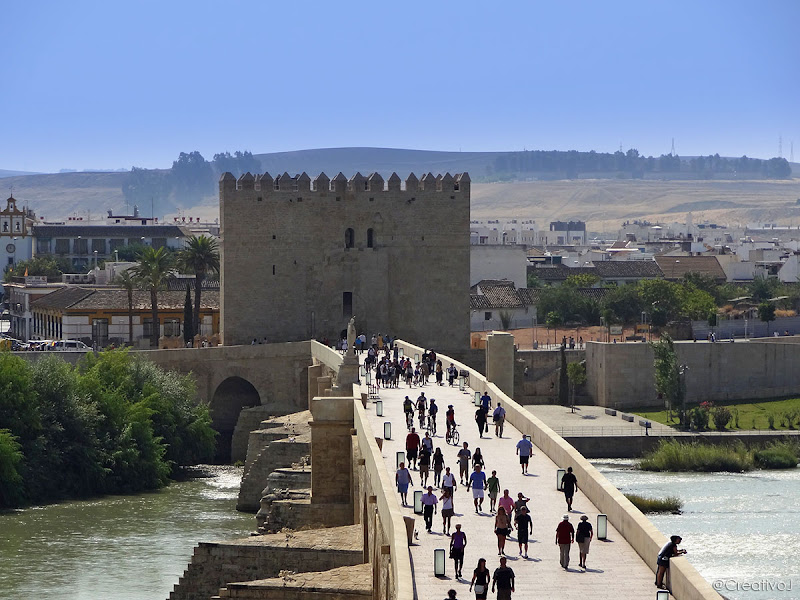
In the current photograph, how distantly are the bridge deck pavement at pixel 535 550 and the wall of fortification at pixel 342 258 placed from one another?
26984 millimetres

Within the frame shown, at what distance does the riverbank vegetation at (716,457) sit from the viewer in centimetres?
5084

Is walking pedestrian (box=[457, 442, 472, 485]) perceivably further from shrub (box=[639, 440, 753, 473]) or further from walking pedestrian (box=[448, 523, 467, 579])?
shrub (box=[639, 440, 753, 473])

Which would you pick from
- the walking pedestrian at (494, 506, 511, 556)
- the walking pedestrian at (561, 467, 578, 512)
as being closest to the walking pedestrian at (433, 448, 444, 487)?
the walking pedestrian at (561, 467, 578, 512)

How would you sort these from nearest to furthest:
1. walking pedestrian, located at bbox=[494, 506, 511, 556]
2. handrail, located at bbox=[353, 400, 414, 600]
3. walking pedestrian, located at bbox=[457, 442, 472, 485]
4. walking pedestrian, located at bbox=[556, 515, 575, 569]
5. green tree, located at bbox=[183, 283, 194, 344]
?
1. handrail, located at bbox=[353, 400, 414, 600]
2. walking pedestrian, located at bbox=[556, 515, 575, 569]
3. walking pedestrian, located at bbox=[494, 506, 511, 556]
4. walking pedestrian, located at bbox=[457, 442, 472, 485]
5. green tree, located at bbox=[183, 283, 194, 344]

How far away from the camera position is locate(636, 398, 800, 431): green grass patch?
187 ft

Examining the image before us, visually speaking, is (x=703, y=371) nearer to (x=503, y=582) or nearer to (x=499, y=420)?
(x=499, y=420)

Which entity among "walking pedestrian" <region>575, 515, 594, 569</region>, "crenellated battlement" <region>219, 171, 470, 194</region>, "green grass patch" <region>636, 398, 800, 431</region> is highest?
"crenellated battlement" <region>219, 171, 470, 194</region>

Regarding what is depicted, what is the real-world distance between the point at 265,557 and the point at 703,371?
3910 centimetres

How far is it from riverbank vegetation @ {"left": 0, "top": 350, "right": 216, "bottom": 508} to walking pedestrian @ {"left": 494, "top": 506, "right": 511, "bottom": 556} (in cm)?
2274

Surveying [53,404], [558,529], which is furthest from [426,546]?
[53,404]

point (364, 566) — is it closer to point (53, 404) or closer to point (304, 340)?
point (53, 404)

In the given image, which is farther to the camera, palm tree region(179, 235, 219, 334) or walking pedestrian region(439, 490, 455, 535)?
palm tree region(179, 235, 219, 334)

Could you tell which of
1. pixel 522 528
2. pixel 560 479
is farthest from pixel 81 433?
pixel 522 528

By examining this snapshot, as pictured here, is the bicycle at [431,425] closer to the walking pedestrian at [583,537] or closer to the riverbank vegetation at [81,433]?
the walking pedestrian at [583,537]
